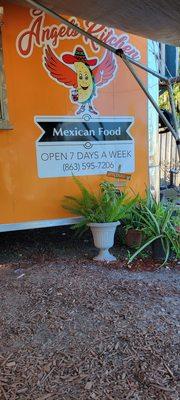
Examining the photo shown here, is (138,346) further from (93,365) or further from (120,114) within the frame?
(120,114)

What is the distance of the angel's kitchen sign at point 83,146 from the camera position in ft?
13.8

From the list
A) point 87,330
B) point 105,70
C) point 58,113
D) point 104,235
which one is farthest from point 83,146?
point 87,330

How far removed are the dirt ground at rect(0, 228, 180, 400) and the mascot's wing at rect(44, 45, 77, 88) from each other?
6.78 ft

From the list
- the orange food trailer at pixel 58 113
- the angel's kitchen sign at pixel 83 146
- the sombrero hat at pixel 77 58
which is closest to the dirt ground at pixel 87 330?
the orange food trailer at pixel 58 113

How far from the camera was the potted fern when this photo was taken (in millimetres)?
4152

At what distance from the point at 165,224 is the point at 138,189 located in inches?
25.9

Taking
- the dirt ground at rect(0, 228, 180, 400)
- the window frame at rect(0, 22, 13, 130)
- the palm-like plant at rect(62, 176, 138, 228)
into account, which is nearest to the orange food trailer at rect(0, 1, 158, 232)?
the window frame at rect(0, 22, 13, 130)

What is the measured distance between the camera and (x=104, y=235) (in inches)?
164

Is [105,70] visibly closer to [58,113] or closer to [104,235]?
[58,113]

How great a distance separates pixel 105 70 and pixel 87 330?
9.88ft

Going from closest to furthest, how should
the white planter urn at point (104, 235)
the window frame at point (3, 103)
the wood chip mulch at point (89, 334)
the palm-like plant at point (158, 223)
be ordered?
the wood chip mulch at point (89, 334), the window frame at point (3, 103), the white planter urn at point (104, 235), the palm-like plant at point (158, 223)

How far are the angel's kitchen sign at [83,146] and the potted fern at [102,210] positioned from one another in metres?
0.22

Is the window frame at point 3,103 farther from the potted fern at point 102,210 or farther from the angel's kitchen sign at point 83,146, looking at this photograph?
the potted fern at point 102,210

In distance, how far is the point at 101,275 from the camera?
3.78m
